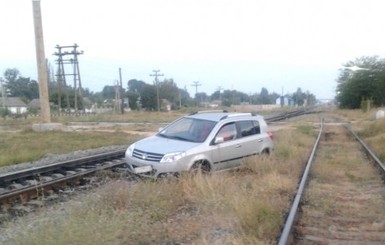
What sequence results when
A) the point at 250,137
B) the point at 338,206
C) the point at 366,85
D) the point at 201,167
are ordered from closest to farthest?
the point at 338,206, the point at 201,167, the point at 250,137, the point at 366,85

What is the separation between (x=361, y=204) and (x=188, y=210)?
10.3ft

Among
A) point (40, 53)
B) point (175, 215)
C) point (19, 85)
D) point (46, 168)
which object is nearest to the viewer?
point (175, 215)

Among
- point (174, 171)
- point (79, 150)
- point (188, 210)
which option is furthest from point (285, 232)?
point (79, 150)

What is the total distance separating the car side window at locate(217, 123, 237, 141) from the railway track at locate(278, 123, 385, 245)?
1.94 meters

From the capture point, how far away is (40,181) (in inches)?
429

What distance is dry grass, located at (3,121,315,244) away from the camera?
582cm

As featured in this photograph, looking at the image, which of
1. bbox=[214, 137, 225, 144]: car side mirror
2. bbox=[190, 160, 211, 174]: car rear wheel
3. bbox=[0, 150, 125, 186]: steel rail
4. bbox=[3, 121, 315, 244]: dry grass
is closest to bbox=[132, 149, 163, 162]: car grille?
bbox=[190, 160, 211, 174]: car rear wheel

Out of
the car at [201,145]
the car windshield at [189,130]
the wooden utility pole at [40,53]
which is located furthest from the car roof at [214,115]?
the wooden utility pole at [40,53]

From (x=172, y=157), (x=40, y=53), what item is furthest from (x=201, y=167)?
(x=40, y=53)

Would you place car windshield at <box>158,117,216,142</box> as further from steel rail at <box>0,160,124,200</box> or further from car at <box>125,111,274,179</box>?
steel rail at <box>0,160,124,200</box>

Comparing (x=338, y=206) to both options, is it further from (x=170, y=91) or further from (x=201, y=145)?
(x=170, y=91)

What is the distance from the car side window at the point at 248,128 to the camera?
1252 cm

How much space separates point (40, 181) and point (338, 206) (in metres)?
6.19

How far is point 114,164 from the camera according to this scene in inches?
542
